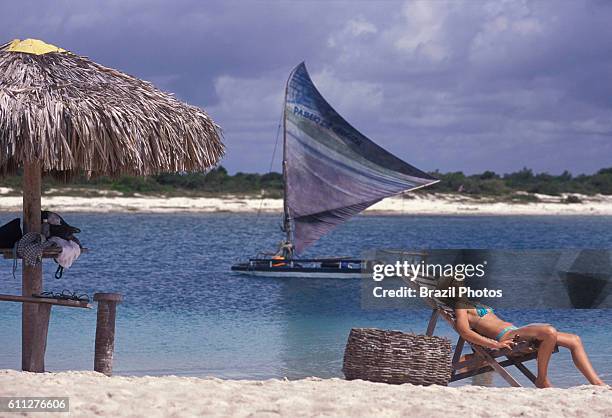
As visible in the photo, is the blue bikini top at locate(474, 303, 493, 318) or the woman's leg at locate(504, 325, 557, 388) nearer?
the woman's leg at locate(504, 325, 557, 388)

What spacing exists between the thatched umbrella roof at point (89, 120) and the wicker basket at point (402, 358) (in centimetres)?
197

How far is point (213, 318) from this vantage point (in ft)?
54.6

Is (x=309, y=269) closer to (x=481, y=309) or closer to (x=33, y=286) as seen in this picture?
(x=481, y=309)

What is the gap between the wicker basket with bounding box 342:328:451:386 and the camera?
7.50 metres

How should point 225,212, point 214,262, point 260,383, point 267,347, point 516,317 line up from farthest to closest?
point 225,212 → point 214,262 → point 516,317 → point 267,347 → point 260,383

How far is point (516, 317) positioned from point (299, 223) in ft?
25.2

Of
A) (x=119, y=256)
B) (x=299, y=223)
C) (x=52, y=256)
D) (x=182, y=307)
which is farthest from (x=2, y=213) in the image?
(x=52, y=256)

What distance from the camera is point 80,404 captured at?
620 cm

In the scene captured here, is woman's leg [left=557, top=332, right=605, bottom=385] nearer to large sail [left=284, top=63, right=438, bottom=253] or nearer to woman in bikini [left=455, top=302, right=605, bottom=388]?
woman in bikini [left=455, top=302, right=605, bottom=388]

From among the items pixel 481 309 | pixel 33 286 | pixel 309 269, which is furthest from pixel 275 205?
pixel 33 286

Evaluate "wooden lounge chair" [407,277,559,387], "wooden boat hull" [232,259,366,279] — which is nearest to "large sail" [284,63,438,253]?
"wooden boat hull" [232,259,366,279]

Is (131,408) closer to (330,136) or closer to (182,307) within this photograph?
(182,307)

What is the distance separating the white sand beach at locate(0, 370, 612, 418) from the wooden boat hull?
16.5 metres

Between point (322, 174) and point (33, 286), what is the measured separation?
16444 mm
